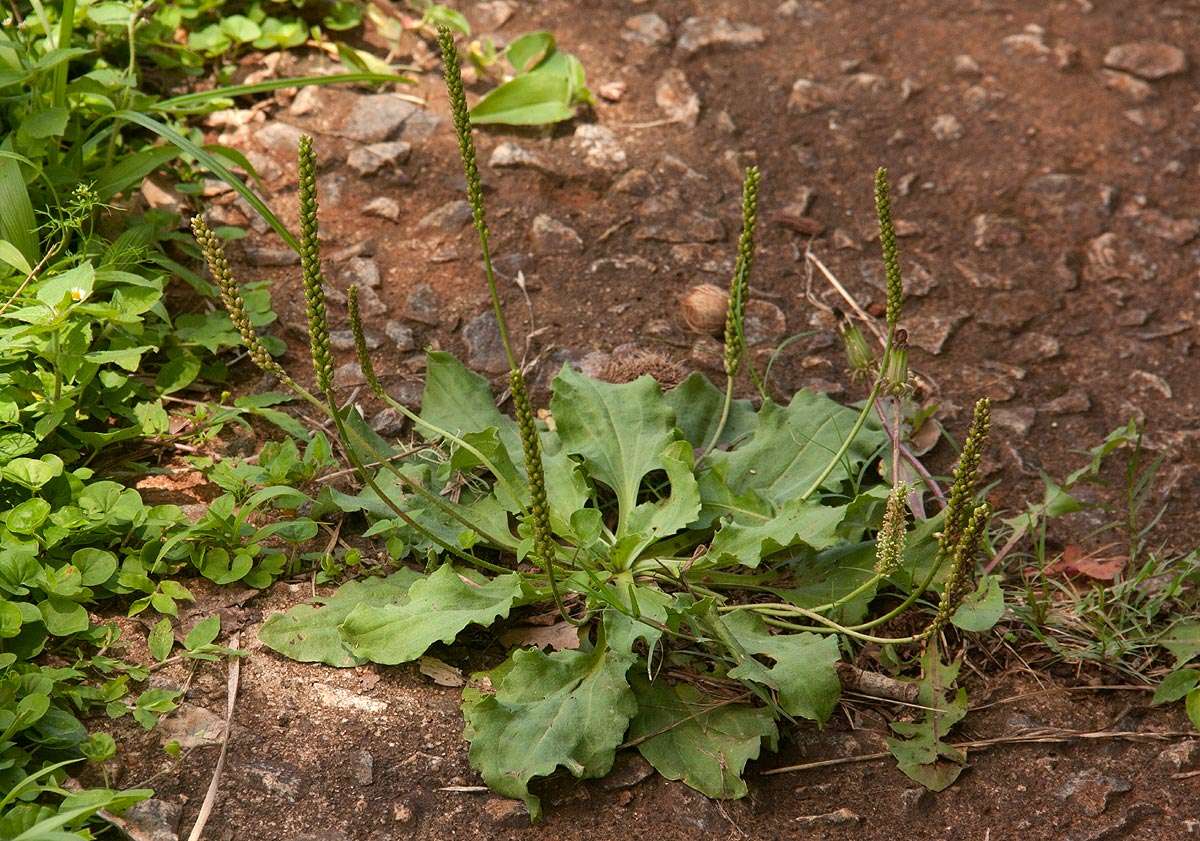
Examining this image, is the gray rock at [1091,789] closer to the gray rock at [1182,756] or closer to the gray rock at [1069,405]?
the gray rock at [1182,756]

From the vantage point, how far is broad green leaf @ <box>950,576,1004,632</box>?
7.92 feet

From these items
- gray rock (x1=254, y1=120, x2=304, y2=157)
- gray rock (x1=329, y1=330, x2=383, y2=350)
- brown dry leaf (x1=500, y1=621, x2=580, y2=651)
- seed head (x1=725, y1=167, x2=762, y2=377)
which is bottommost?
brown dry leaf (x1=500, y1=621, x2=580, y2=651)

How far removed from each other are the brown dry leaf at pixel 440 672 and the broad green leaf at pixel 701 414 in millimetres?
832

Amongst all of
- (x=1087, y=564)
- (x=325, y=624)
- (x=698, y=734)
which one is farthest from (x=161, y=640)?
(x=1087, y=564)

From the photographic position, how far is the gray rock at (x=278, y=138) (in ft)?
12.5

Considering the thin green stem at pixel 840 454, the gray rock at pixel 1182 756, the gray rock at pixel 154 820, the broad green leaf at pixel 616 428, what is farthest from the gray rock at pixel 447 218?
the gray rock at pixel 1182 756

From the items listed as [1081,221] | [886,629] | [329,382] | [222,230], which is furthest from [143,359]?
[1081,221]

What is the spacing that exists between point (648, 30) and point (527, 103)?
69 cm

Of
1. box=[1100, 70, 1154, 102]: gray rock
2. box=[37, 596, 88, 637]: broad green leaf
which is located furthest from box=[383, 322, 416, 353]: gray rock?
box=[1100, 70, 1154, 102]: gray rock

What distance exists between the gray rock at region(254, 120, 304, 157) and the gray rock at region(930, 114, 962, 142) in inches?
83.2

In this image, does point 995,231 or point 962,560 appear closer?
point 962,560

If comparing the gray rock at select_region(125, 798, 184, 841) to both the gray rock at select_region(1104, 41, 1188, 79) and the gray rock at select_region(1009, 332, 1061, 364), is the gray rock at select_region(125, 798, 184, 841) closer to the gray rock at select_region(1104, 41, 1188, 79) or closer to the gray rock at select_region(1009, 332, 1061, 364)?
the gray rock at select_region(1009, 332, 1061, 364)

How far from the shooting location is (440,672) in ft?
7.96

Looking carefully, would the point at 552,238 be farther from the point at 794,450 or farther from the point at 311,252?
the point at 311,252
